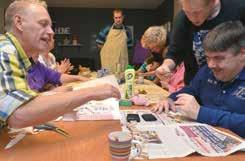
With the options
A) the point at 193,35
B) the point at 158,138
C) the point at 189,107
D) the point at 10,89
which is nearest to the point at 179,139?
the point at 158,138

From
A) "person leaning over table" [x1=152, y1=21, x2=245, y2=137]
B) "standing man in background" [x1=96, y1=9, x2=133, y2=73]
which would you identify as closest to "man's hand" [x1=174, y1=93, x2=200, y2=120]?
"person leaning over table" [x1=152, y1=21, x2=245, y2=137]

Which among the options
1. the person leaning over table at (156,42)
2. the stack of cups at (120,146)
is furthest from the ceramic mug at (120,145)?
the person leaning over table at (156,42)

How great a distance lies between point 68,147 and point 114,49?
2963mm

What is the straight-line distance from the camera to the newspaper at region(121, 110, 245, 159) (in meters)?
0.90

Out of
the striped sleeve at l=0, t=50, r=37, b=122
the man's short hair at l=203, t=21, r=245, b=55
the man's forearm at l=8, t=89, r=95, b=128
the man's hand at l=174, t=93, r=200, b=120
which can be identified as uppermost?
the man's short hair at l=203, t=21, r=245, b=55

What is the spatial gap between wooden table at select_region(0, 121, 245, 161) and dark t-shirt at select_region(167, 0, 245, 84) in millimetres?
787

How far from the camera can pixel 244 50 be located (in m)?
1.31

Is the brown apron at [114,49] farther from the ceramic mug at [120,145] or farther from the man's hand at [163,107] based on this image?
the ceramic mug at [120,145]

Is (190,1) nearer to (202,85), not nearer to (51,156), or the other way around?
(202,85)

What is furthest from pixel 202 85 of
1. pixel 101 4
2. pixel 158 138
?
pixel 101 4

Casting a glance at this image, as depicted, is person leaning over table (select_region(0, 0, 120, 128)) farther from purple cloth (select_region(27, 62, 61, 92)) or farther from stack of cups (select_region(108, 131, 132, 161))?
purple cloth (select_region(27, 62, 61, 92))

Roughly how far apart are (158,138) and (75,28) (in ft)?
22.1

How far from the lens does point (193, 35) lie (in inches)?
68.0

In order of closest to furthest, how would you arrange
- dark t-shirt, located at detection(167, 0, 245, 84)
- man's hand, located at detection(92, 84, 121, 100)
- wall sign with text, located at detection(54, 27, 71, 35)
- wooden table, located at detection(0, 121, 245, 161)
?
wooden table, located at detection(0, 121, 245, 161) → man's hand, located at detection(92, 84, 121, 100) → dark t-shirt, located at detection(167, 0, 245, 84) → wall sign with text, located at detection(54, 27, 71, 35)
